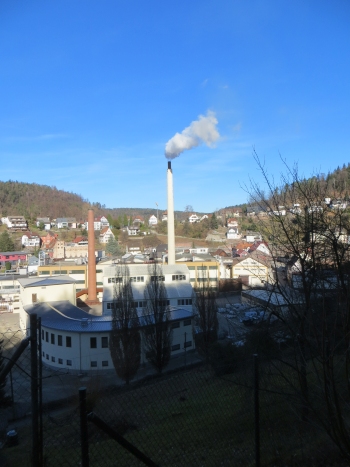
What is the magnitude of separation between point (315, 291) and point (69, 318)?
1017cm

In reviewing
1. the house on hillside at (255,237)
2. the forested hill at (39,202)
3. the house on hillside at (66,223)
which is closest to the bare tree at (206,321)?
the house on hillside at (255,237)

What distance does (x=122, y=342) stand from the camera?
933cm

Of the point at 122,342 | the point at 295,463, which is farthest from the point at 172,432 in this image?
A: the point at 122,342

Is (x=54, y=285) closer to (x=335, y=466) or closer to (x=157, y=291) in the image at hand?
(x=157, y=291)

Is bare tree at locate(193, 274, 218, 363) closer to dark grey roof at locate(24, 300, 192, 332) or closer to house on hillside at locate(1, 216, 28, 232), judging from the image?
dark grey roof at locate(24, 300, 192, 332)

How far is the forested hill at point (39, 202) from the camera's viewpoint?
56.0 m

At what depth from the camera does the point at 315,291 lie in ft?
7.95

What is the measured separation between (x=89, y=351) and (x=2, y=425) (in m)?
5.07

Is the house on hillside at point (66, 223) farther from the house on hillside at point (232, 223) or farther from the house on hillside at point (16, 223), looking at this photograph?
the house on hillside at point (232, 223)

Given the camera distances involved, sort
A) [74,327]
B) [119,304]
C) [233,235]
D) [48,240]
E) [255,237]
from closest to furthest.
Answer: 1. [255,237]
2. [119,304]
3. [74,327]
4. [48,240]
5. [233,235]

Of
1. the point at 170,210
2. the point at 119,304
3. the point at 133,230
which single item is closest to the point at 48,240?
the point at 133,230

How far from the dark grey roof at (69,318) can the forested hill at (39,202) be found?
143 feet

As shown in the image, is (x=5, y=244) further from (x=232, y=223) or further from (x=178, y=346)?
(x=178, y=346)

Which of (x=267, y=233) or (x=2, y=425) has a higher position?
(x=267, y=233)
